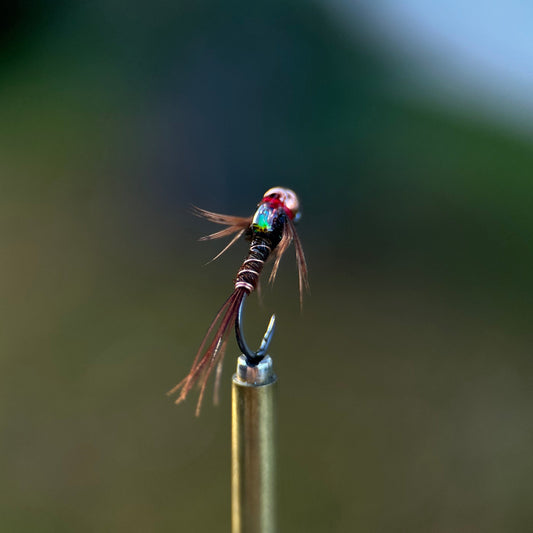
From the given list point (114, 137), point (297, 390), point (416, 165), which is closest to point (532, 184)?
point (416, 165)

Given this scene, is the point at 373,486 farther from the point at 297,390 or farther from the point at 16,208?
the point at 16,208

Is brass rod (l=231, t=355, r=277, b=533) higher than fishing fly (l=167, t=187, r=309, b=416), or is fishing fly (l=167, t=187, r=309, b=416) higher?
fishing fly (l=167, t=187, r=309, b=416)

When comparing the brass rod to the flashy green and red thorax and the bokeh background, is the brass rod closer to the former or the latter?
the flashy green and red thorax

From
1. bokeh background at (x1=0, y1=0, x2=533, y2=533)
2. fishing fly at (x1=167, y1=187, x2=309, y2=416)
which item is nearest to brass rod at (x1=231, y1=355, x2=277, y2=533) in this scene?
fishing fly at (x1=167, y1=187, x2=309, y2=416)

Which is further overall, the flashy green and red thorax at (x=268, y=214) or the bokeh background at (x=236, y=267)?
the bokeh background at (x=236, y=267)

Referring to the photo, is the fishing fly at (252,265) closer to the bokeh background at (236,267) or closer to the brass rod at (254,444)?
the brass rod at (254,444)

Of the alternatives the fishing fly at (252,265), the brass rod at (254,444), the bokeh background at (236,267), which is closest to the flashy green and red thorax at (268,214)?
the fishing fly at (252,265)

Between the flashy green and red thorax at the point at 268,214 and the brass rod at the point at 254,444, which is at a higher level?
the flashy green and red thorax at the point at 268,214
